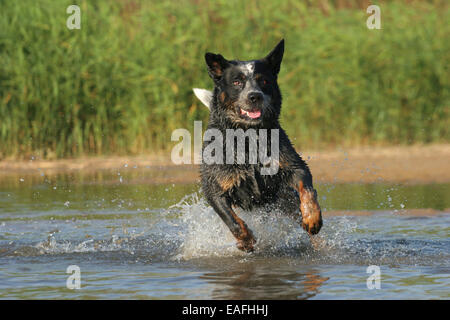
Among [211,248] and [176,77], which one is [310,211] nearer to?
[211,248]

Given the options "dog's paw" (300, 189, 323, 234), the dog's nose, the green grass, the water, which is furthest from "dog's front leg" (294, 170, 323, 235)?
the green grass

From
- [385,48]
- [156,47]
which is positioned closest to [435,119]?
[385,48]

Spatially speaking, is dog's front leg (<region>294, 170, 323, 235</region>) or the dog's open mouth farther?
the dog's open mouth

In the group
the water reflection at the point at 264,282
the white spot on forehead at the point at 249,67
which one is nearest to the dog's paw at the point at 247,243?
the water reflection at the point at 264,282

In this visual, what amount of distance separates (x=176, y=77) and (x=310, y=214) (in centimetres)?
688

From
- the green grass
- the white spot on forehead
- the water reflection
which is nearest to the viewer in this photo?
the water reflection

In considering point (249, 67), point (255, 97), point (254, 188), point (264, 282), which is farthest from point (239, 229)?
point (249, 67)

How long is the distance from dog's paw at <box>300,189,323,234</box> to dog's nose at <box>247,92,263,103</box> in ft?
2.51

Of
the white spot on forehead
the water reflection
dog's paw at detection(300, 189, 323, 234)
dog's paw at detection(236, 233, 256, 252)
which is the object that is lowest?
the water reflection

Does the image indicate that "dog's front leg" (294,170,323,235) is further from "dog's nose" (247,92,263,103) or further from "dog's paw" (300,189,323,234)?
"dog's nose" (247,92,263,103)

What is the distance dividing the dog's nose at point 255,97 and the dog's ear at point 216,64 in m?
0.40

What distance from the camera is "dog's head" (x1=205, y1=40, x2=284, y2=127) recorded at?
6.53m

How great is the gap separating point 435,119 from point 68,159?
5.33 metres

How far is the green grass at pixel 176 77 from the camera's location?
1279 centimetres
